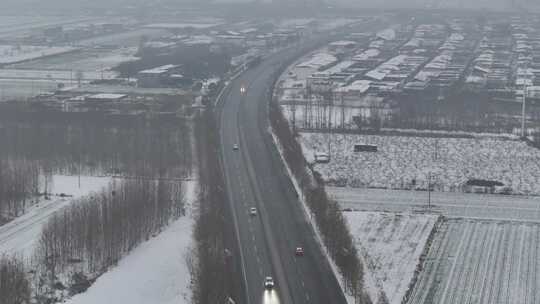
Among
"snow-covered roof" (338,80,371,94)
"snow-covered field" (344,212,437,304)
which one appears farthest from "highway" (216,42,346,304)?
"snow-covered roof" (338,80,371,94)

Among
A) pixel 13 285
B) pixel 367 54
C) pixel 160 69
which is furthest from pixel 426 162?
pixel 367 54

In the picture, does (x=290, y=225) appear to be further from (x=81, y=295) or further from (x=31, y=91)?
(x=31, y=91)

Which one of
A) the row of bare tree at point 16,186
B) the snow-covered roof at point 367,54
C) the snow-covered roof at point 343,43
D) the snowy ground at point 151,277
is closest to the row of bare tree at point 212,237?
Result: the snowy ground at point 151,277

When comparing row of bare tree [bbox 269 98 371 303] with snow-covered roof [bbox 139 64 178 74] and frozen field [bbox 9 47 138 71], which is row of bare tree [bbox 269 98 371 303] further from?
frozen field [bbox 9 47 138 71]

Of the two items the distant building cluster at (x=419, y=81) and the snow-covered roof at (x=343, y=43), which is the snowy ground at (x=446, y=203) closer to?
the distant building cluster at (x=419, y=81)

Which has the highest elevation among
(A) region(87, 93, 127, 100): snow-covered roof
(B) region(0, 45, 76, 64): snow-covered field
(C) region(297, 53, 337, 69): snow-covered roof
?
(B) region(0, 45, 76, 64): snow-covered field

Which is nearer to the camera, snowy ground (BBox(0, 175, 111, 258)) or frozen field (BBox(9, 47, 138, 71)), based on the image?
snowy ground (BBox(0, 175, 111, 258))
